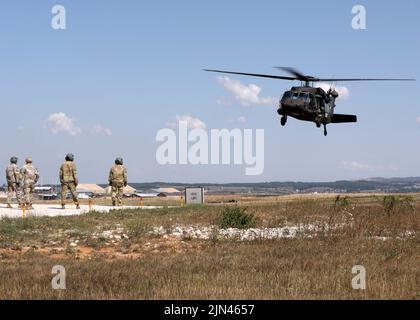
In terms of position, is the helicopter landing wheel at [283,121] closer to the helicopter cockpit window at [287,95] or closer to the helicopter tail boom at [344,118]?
the helicopter cockpit window at [287,95]

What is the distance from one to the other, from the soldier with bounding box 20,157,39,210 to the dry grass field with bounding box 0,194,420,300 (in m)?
4.93

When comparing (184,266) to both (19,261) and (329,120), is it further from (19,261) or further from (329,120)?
(329,120)

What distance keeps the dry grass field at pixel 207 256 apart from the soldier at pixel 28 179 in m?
4.93

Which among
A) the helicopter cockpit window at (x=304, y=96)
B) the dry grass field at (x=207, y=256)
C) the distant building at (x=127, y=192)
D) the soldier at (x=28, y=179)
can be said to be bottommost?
the distant building at (x=127, y=192)

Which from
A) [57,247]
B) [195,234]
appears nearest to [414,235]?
[195,234]

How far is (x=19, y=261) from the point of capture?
13336 mm

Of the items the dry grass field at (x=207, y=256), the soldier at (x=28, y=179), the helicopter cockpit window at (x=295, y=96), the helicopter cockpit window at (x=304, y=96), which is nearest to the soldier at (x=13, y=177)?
the soldier at (x=28, y=179)

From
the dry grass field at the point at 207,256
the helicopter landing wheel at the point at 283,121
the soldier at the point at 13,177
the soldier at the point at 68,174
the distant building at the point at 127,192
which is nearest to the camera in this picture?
the dry grass field at the point at 207,256

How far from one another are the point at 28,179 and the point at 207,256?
14437 mm

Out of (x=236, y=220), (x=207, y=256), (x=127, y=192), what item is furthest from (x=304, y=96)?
(x=127, y=192)

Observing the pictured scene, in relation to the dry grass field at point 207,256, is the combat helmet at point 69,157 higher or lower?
higher

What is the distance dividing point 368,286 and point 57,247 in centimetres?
902

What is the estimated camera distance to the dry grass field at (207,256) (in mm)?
9078

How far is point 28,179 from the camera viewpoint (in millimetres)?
25547
